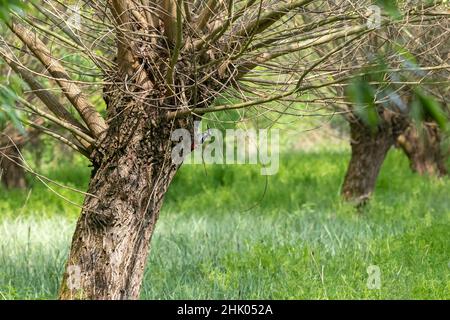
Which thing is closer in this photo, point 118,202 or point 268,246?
point 118,202

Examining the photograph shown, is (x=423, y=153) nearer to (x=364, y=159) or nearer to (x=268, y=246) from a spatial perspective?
(x=364, y=159)

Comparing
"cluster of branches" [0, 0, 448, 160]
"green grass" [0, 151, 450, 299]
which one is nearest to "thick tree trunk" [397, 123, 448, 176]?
"green grass" [0, 151, 450, 299]

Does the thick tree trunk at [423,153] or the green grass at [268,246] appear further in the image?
→ the thick tree trunk at [423,153]

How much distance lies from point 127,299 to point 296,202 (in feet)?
20.8

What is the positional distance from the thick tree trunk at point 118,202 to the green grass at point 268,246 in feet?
1.24

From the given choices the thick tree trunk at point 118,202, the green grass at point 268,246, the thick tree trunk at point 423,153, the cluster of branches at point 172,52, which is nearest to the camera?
the cluster of branches at point 172,52

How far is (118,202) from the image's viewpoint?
13.3ft

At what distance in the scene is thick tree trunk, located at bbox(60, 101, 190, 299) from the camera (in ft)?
13.4

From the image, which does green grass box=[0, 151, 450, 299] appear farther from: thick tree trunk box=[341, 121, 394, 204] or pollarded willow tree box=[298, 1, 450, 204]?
pollarded willow tree box=[298, 1, 450, 204]

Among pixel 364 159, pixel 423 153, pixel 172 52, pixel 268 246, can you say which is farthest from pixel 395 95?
pixel 423 153

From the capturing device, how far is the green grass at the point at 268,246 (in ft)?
17.6

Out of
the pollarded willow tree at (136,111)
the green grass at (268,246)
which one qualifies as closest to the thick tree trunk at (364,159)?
the green grass at (268,246)

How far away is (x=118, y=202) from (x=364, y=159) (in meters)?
6.04

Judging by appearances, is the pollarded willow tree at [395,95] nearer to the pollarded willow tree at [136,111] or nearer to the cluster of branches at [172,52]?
the cluster of branches at [172,52]
